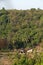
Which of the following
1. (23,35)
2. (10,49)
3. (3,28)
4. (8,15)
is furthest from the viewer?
(8,15)

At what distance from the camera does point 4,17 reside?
2119 inches

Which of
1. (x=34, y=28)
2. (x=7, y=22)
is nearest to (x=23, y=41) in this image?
(x=34, y=28)

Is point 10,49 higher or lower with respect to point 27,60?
lower

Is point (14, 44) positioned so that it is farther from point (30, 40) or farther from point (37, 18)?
point (37, 18)

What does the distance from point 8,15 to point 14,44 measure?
11547 mm

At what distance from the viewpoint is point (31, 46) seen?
45375mm

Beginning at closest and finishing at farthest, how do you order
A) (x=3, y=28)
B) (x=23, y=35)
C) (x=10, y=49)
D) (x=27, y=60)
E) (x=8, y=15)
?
(x=27, y=60), (x=10, y=49), (x=23, y=35), (x=3, y=28), (x=8, y=15)

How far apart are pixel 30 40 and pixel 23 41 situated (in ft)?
4.51

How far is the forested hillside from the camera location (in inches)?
1797

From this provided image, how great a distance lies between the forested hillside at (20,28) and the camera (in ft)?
150

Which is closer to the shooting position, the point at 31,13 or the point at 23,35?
the point at 23,35

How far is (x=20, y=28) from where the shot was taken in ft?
167

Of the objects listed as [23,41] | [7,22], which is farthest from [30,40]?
[7,22]

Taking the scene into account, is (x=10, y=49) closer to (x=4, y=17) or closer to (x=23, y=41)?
(x=23, y=41)
